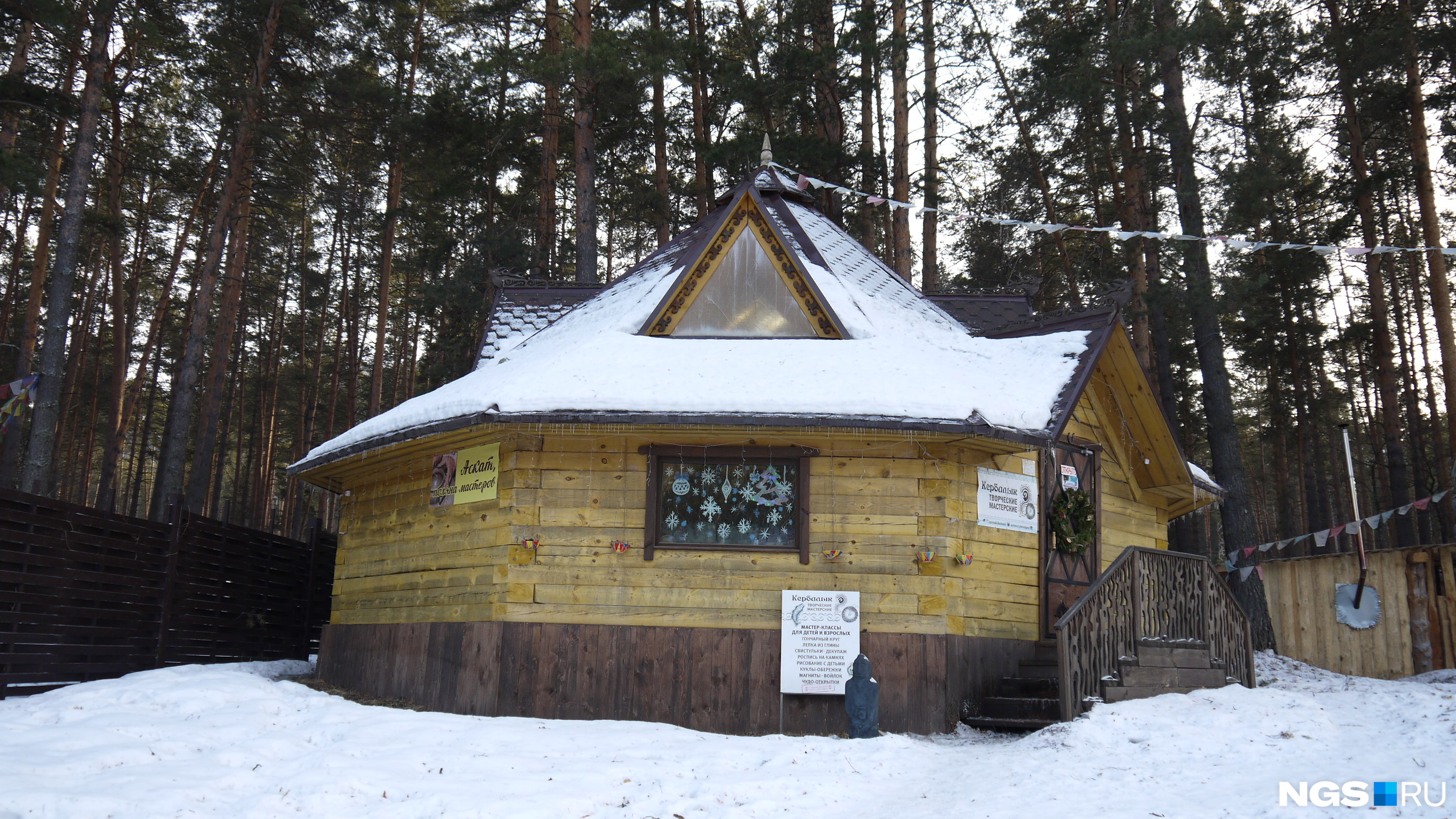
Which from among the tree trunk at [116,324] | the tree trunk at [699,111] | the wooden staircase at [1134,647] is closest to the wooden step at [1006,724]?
the wooden staircase at [1134,647]

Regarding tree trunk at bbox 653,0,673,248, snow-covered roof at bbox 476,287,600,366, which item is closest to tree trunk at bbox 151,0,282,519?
snow-covered roof at bbox 476,287,600,366

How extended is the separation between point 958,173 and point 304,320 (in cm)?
2051

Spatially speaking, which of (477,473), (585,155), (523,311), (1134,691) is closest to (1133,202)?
(585,155)

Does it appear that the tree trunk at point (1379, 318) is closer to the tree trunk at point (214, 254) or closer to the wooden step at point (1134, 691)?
the wooden step at point (1134, 691)

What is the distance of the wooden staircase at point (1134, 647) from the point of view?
27.9ft

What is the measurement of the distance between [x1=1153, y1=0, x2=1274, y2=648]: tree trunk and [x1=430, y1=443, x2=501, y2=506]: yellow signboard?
11.1m

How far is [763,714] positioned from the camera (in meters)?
9.06

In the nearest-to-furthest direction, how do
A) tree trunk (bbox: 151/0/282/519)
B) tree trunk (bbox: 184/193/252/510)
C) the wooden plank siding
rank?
the wooden plank siding
tree trunk (bbox: 151/0/282/519)
tree trunk (bbox: 184/193/252/510)

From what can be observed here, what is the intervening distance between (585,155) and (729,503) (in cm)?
999

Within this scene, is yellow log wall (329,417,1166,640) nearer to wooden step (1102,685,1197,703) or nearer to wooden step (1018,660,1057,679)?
wooden step (1018,660,1057,679)

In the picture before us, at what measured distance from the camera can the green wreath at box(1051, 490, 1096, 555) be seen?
10.6 m

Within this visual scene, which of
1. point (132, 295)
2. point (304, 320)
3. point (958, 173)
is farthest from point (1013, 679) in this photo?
point (304, 320)

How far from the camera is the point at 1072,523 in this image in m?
10.8

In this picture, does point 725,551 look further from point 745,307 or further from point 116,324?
point 116,324
